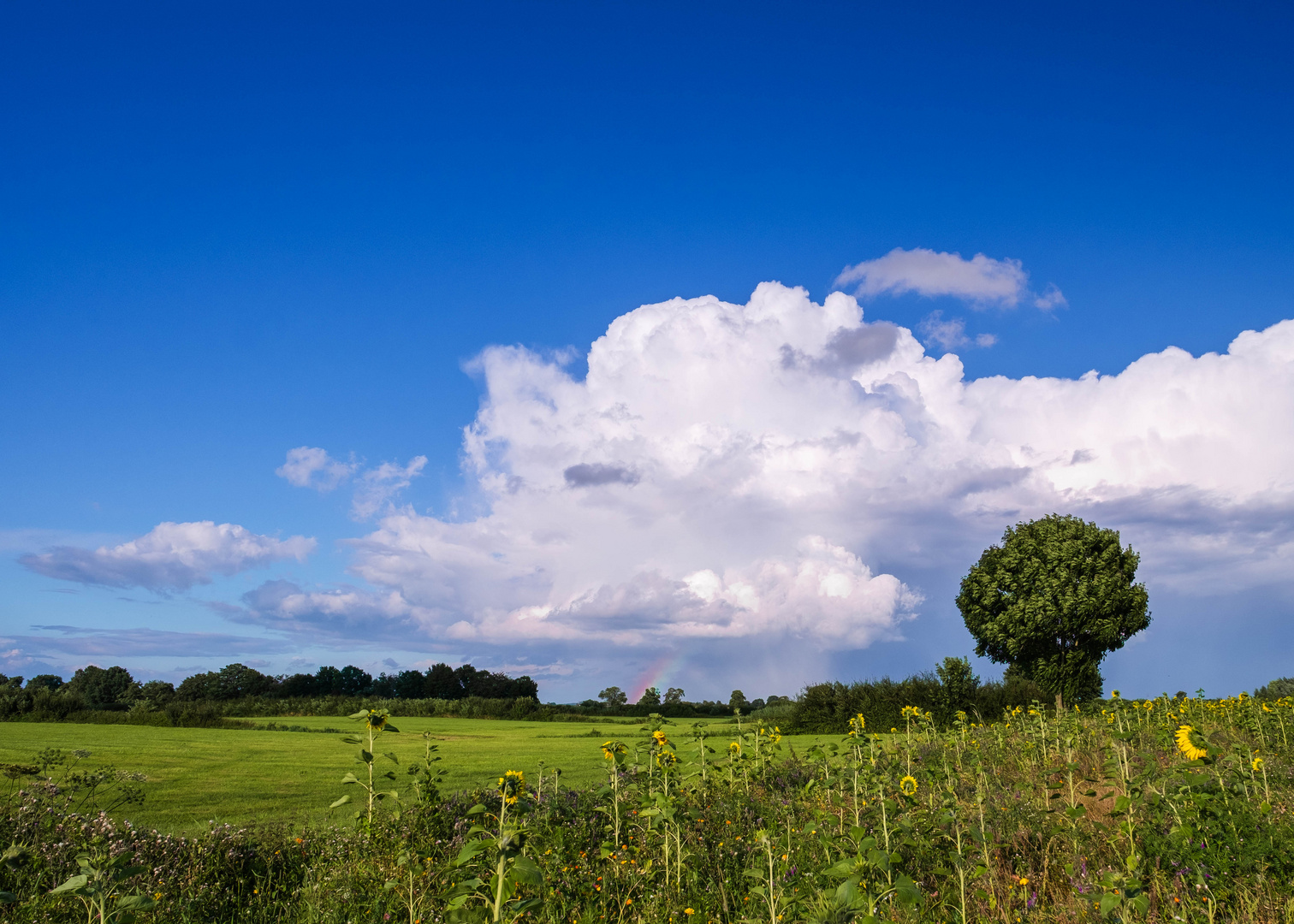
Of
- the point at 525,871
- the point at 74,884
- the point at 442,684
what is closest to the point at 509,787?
the point at 525,871

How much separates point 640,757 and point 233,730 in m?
18.6

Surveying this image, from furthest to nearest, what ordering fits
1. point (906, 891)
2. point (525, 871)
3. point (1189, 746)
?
point (1189, 746) → point (906, 891) → point (525, 871)

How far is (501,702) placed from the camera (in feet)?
A: 118

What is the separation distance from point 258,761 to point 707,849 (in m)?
10.6

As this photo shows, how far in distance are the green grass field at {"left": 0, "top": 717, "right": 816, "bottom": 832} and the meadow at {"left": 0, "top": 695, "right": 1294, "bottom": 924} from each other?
0.16 m

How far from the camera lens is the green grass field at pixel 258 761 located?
30.3 feet

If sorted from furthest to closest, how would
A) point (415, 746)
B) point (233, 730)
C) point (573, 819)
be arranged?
point (233, 730) → point (415, 746) → point (573, 819)

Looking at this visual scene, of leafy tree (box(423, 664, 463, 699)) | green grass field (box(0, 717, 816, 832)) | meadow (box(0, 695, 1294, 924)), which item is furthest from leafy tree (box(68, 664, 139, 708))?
meadow (box(0, 695, 1294, 924))

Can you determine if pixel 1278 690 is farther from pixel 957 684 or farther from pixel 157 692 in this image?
pixel 157 692

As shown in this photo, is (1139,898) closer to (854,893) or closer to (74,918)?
(854,893)

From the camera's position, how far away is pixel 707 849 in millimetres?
6848

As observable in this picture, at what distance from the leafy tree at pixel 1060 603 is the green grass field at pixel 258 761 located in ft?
51.6

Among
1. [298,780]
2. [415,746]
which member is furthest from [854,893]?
[415,746]

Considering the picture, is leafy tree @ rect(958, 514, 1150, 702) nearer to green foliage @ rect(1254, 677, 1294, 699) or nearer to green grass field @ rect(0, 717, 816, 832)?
green foliage @ rect(1254, 677, 1294, 699)
